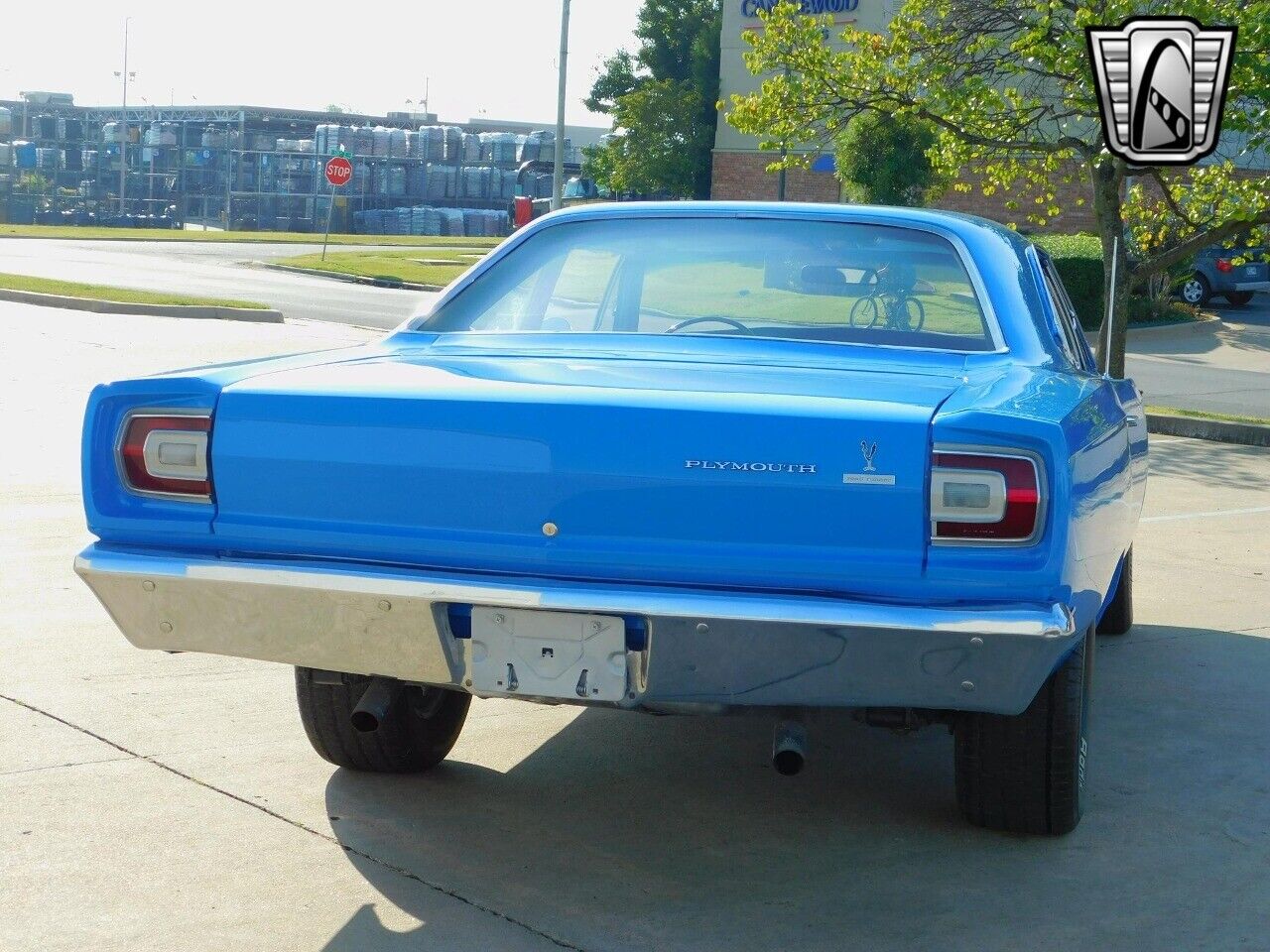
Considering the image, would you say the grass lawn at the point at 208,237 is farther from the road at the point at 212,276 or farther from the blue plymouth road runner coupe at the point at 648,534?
the blue plymouth road runner coupe at the point at 648,534

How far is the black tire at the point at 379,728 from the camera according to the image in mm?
4199

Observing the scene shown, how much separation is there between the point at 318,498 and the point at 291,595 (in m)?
0.21

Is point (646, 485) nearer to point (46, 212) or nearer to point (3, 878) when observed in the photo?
point (3, 878)

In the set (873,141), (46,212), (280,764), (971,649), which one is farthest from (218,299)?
(46,212)

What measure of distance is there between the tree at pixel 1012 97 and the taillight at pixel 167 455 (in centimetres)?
1169

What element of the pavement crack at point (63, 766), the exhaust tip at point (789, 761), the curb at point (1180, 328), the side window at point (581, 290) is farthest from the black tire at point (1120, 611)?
the curb at point (1180, 328)

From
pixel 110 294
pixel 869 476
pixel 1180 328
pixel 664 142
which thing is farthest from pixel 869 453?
pixel 664 142

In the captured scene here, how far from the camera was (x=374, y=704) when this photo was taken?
3.79 meters

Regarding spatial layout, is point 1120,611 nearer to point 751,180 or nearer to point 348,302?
point 348,302

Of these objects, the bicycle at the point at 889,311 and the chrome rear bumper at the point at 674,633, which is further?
the bicycle at the point at 889,311

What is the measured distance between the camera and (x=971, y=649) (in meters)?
3.17

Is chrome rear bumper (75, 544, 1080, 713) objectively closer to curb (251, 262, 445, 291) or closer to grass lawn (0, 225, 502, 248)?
curb (251, 262, 445, 291)

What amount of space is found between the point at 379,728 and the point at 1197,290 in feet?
92.3

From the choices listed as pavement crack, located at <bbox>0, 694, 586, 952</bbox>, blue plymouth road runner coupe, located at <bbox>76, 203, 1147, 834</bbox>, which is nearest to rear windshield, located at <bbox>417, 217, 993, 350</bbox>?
blue plymouth road runner coupe, located at <bbox>76, 203, 1147, 834</bbox>
